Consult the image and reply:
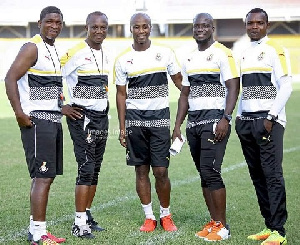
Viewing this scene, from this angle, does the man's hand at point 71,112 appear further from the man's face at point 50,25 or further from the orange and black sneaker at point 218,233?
the orange and black sneaker at point 218,233

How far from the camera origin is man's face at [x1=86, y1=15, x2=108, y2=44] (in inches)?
240

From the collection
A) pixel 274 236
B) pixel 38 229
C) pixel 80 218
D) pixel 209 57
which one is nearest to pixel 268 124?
pixel 209 57

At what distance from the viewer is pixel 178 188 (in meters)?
8.52

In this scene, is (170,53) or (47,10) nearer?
(47,10)

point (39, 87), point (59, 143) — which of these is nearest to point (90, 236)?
point (59, 143)

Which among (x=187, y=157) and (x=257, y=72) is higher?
(x=257, y=72)

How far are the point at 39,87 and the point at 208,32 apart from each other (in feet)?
5.43

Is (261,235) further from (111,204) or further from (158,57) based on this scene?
(111,204)

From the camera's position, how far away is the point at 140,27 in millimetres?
6105

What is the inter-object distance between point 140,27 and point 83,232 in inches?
80.7

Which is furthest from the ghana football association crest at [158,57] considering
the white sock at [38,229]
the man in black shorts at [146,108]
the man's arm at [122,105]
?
the white sock at [38,229]

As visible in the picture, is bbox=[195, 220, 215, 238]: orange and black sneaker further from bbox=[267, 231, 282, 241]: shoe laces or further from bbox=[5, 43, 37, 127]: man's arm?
bbox=[5, 43, 37, 127]: man's arm

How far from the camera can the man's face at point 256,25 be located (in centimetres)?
564

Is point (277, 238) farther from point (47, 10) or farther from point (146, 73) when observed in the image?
point (47, 10)
